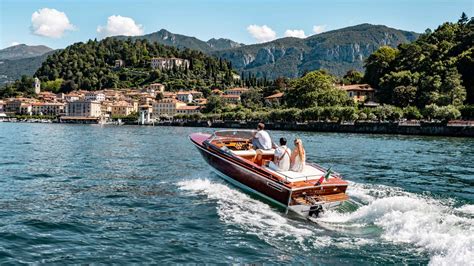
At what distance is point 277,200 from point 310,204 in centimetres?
113

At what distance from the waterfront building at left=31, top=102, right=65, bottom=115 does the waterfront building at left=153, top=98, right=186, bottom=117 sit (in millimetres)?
44526

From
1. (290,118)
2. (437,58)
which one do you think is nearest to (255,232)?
(290,118)

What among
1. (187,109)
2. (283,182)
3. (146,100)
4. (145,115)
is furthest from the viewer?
(146,100)

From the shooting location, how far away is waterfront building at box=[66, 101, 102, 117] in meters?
182

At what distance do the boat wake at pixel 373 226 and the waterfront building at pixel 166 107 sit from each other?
163m

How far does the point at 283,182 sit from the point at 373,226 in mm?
2649

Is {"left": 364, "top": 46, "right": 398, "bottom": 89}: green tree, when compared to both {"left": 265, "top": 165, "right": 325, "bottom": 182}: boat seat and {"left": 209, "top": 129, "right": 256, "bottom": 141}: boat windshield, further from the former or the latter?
{"left": 265, "top": 165, "right": 325, "bottom": 182}: boat seat

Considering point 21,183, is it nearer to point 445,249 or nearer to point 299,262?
point 299,262

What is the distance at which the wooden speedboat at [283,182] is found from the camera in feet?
39.2

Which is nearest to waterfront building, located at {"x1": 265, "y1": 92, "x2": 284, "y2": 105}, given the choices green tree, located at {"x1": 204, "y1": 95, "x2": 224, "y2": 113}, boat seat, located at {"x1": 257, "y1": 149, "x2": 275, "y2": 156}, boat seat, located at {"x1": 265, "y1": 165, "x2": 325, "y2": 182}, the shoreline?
green tree, located at {"x1": 204, "y1": 95, "x2": 224, "y2": 113}

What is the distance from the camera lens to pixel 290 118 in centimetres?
9888

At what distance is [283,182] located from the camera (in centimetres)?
1236

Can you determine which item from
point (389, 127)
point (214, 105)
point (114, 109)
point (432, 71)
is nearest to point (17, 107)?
point (114, 109)

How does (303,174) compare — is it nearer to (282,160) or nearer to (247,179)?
(282,160)
